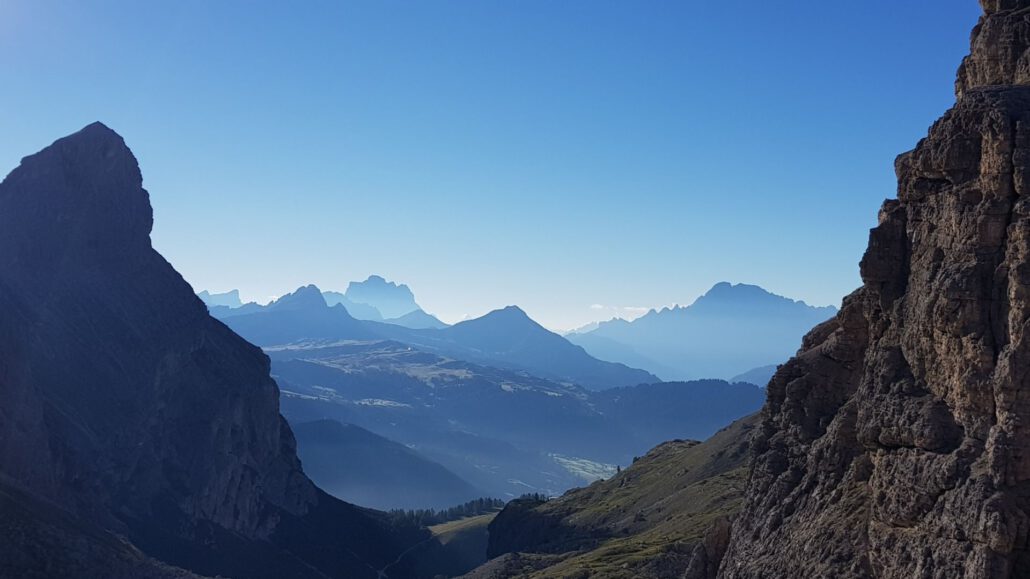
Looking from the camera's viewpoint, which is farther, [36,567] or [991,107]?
[36,567]

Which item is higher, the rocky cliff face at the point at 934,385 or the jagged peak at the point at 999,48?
the jagged peak at the point at 999,48

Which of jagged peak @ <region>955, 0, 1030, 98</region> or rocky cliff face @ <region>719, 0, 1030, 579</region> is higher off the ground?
jagged peak @ <region>955, 0, 1030, 98</region>

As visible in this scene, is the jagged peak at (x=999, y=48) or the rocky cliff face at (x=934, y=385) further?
the jagged peak at (x=999, y=48)

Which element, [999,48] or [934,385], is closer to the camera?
[934,385]

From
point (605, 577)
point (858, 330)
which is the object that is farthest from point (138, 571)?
point (858, 330)

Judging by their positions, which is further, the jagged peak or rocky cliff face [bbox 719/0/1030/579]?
the jagged peak

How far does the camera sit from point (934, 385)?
4275cm

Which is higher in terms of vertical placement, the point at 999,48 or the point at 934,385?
the point at 999,48

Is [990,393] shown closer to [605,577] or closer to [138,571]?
[605,577]

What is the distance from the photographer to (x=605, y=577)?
12731cm

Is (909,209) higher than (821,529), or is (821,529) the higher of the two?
(909,209)

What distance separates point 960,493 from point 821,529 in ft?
36.6

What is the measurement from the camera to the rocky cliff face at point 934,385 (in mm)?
36781

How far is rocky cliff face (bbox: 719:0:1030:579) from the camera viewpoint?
1448 inches
